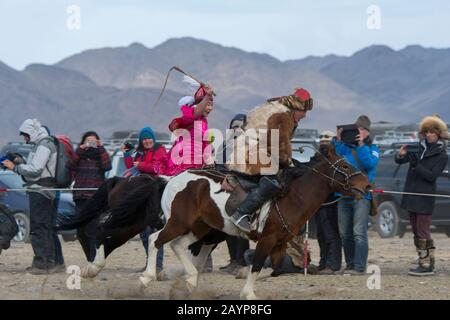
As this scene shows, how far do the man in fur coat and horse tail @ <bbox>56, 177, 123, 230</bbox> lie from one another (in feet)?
8.11

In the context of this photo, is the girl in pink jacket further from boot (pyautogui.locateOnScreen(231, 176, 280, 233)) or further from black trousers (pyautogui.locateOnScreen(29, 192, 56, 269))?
black trousers (pyautogui.locateOnScreen(29, 192, 56, 269))

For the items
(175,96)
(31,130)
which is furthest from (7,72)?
(31,130)

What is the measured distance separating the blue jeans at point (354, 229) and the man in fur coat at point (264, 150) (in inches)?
108

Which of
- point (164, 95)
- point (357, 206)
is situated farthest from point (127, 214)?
point (164, 95)

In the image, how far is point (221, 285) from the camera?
14.3 metres

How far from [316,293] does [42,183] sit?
4.54 meters

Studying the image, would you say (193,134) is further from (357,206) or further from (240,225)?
(357,206)

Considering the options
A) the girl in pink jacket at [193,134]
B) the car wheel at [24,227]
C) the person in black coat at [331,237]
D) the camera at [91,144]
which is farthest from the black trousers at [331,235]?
the car wheel at [24,227]

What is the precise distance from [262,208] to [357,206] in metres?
2.92

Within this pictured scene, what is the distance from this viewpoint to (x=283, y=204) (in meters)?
12.6

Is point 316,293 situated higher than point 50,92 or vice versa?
point 50,92

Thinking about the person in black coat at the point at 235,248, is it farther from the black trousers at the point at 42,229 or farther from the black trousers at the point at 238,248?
the black trousers at the point at 42,229

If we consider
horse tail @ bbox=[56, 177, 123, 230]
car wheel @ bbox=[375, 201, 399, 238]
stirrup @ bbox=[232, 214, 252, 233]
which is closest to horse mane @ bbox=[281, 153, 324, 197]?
stirrup @ bbox=[232, 214, 252, 233]

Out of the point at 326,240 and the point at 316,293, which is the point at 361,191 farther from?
the point at 326,240
